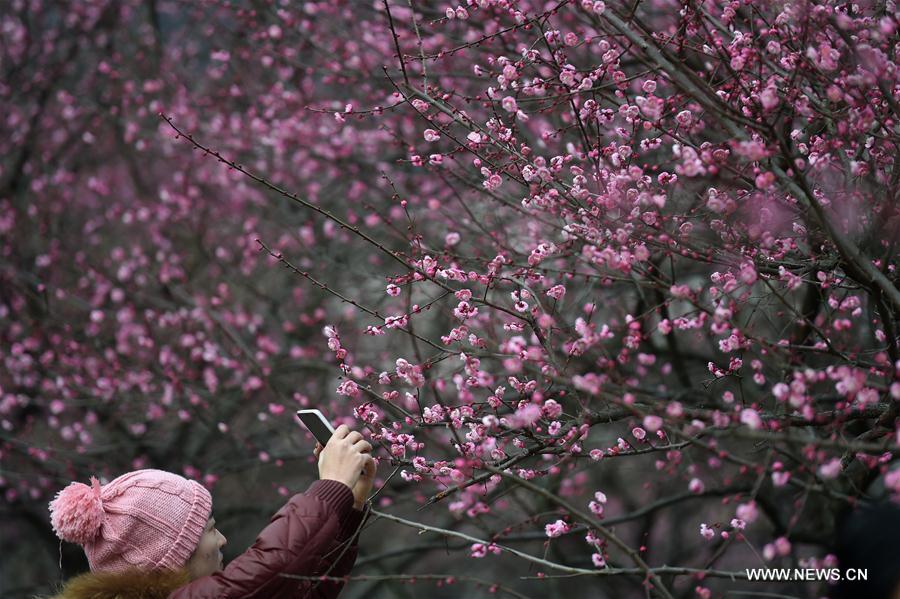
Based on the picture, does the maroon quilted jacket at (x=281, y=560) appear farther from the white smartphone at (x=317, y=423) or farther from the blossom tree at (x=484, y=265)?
the blossom tree at (x=484, y=265)

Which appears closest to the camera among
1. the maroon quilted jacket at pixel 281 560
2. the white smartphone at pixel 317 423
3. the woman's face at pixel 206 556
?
the maroon quilted jacket at pixel 281 560

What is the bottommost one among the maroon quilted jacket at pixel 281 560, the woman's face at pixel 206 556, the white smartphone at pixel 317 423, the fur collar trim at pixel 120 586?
the fur collar trim at pixel 120 586

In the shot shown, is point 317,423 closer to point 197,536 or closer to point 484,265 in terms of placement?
point 197,536

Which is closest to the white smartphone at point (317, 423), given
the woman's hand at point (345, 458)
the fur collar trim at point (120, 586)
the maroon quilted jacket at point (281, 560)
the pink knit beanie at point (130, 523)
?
the woman's hand at point (345, 458)

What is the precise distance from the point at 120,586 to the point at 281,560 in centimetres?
54

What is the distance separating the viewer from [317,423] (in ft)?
8.61

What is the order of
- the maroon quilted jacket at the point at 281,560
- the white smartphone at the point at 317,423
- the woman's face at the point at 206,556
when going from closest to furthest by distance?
the maroon quilted jacket at the point at 281,560
the white smartphone at the point at 317,423
the woman's face at the point at 206,556

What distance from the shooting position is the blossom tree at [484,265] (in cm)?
250

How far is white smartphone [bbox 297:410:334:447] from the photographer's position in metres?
2.61

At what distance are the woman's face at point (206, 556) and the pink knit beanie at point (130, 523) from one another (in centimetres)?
3

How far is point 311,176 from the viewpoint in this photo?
8.20 m

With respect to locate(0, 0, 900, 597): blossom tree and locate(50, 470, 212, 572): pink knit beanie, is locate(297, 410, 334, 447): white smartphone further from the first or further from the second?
locate(50, 470, 212, 572): pink knit beanie

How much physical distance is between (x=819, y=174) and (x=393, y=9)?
12.6ft

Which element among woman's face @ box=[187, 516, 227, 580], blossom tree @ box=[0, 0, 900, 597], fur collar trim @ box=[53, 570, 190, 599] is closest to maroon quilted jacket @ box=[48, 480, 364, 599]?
fur collar trim @ box=[53, 570, 190, 599]
